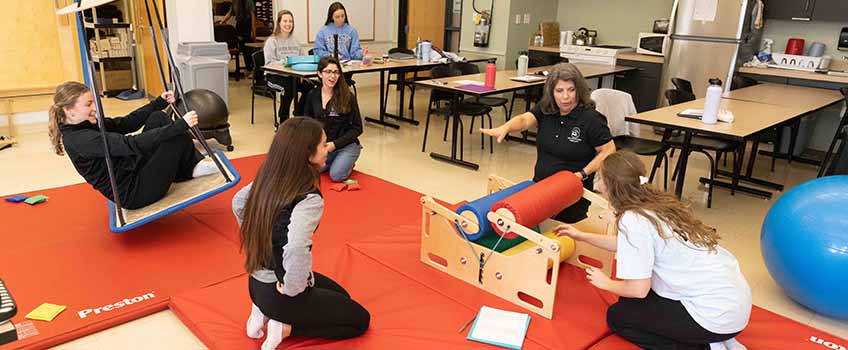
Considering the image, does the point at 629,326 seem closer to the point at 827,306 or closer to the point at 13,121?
the point at 827,306

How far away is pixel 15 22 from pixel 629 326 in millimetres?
6079

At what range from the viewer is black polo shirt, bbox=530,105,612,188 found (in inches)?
127

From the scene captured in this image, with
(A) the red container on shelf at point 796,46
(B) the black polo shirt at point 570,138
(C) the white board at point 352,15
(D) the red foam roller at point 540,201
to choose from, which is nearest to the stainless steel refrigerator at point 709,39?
(A) the red container on shelf at point 796,46

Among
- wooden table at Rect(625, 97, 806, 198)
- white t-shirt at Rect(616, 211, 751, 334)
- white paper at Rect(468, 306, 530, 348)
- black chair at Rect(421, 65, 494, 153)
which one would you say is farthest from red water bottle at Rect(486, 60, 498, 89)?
white t-shirt at Rect(616, 211, 751, 334)

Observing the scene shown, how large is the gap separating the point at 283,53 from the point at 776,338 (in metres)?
5.24

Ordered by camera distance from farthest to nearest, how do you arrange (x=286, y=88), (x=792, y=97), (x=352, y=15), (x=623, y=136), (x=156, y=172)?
(x=352, y=15) → (x=286, y=88) → (x=792, y=97) → (x=623, y=136) → (x=156, y=172)

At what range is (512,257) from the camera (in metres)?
2.58

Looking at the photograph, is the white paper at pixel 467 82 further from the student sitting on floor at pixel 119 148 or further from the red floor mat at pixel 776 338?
the red floor mat at pixel 776 338

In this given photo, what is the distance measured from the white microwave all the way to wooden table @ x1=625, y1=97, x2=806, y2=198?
2373 millimetres

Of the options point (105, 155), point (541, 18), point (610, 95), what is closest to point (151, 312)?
point (105, 155)

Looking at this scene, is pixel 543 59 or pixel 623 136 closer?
pixel 623 136

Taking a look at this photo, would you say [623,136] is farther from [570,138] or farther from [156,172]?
[156,172]

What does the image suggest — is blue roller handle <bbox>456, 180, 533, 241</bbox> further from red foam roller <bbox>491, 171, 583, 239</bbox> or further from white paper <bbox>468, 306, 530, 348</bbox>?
white paper <bbox>468, 306, 530, 348</bbox>

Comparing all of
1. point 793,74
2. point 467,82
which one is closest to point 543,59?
point 467,82
